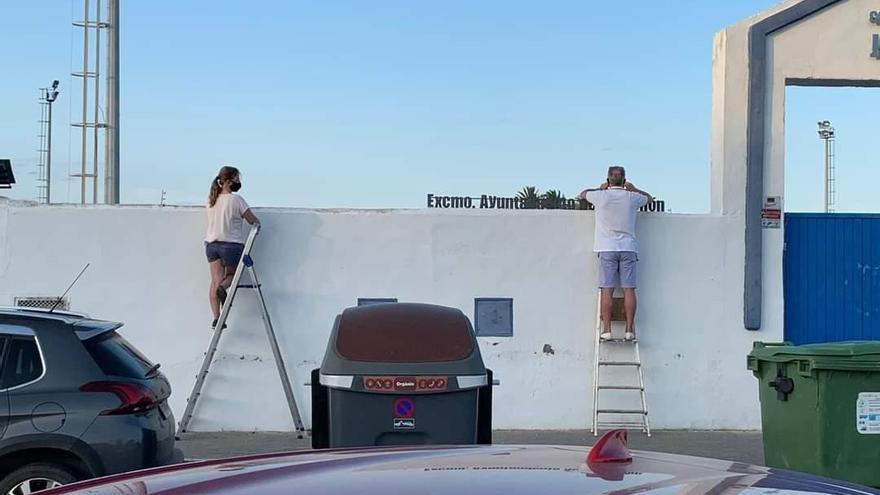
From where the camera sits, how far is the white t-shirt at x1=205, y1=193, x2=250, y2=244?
10.3 metres

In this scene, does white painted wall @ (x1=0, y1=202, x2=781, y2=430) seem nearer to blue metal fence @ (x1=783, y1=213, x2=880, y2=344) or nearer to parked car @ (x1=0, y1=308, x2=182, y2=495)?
blue metal fence @ (x1=783, y1=213, x2=880, y2=344)

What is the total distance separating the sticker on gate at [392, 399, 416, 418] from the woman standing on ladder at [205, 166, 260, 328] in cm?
433

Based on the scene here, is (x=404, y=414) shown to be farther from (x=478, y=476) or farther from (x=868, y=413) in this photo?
(x=478, y=476)

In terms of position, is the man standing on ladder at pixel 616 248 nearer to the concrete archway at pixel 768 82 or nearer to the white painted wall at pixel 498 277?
the white painted wall at pixel 498 277

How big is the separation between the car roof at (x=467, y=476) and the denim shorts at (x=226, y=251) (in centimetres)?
731

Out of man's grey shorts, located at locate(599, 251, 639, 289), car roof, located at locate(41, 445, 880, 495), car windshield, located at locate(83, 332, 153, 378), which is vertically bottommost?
car windshield, located at locate(83, 332, 153, 378)

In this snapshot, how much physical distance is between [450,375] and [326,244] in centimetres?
445

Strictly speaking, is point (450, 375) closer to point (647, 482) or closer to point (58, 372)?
point (58, 372)

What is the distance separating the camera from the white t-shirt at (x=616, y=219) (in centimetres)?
1045

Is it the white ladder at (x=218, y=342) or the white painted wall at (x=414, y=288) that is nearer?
the white ladder at (x=218, y=342)

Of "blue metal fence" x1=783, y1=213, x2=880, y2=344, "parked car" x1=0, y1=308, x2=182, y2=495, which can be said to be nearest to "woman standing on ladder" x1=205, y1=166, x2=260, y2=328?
"parked car" x1=0, y1=308, x2=182, y2=495

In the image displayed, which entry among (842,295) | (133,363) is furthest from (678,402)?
(133,363)

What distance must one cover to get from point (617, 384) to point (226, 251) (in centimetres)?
414

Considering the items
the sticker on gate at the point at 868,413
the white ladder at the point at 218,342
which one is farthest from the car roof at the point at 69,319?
the sticker on gate at the point at 868,413
